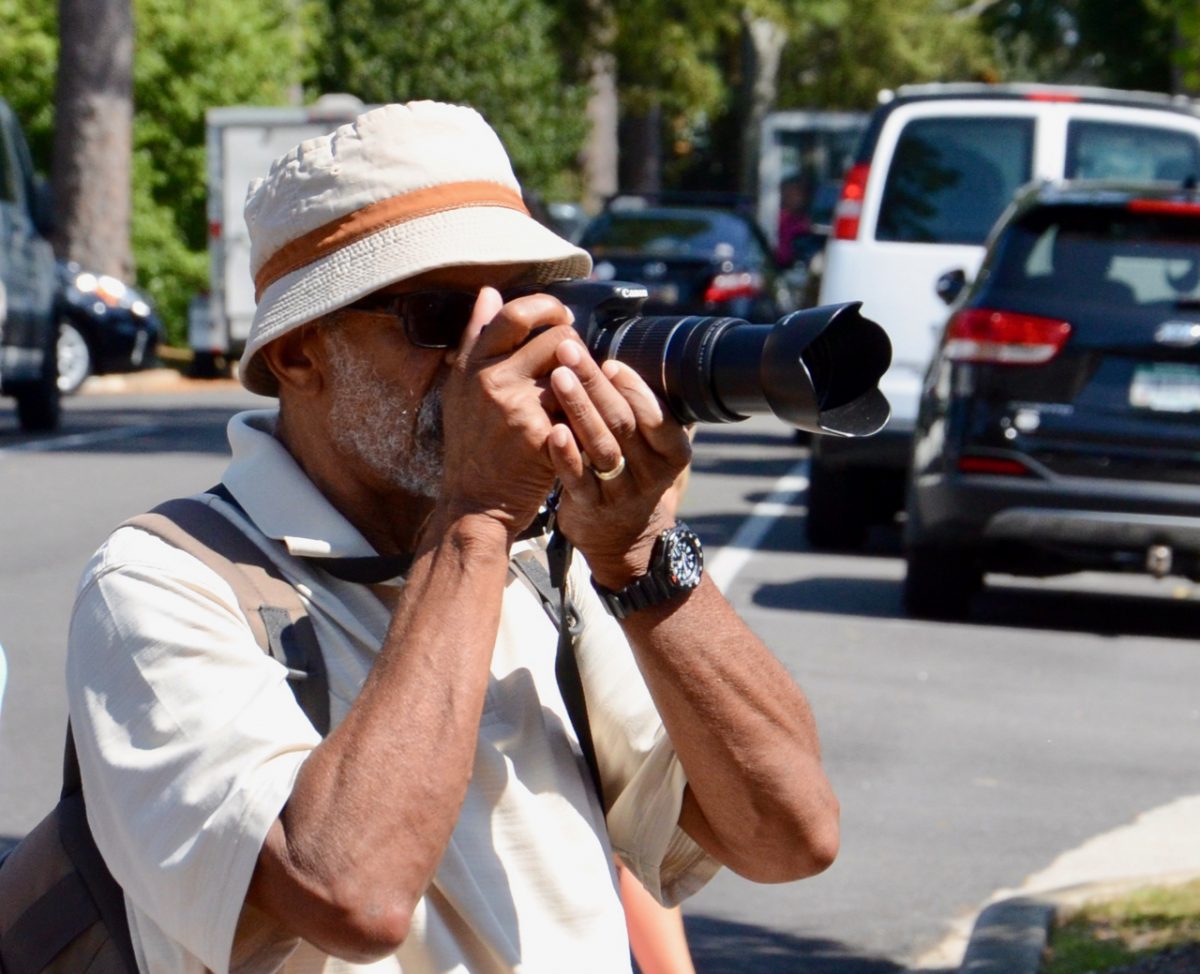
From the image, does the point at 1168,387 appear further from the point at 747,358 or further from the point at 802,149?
Result: the point at 802,149

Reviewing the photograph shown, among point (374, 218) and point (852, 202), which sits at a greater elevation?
point (374, 218)

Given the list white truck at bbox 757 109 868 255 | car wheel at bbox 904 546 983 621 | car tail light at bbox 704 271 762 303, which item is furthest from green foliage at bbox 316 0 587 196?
car wheel at bbox 904 546 983 621

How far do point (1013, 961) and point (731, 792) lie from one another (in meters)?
2.32

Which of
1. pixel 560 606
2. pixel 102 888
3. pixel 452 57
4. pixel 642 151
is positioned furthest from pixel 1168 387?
pixel 642 151

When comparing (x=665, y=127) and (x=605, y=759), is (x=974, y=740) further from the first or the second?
(x=665, y=127)

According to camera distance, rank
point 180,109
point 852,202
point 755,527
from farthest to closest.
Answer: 1. point 180,109
2. point 755,527
3. point 852,202

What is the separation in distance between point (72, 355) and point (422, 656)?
737 inches

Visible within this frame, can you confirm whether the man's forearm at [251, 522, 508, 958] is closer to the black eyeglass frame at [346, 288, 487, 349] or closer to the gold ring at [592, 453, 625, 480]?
the gold ring at [592, 453, 625, 480]

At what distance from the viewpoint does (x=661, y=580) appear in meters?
2.53

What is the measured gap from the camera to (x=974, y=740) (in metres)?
7.16

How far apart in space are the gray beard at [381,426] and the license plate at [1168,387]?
6.42 m

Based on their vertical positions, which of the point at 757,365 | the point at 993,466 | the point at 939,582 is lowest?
the point at 939,582

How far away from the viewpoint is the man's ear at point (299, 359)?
2625mm

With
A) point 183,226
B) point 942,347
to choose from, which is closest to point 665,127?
point 183,226
